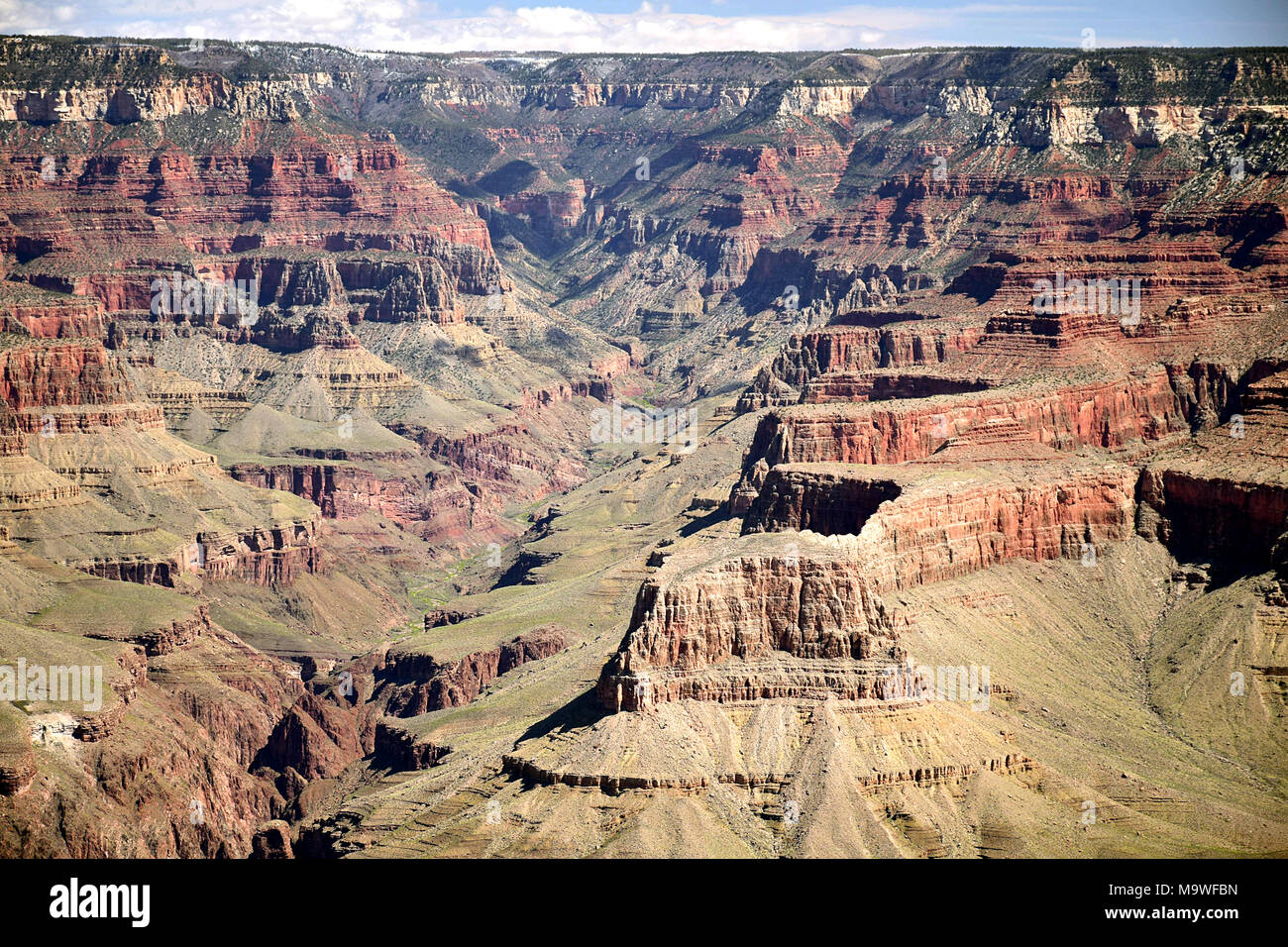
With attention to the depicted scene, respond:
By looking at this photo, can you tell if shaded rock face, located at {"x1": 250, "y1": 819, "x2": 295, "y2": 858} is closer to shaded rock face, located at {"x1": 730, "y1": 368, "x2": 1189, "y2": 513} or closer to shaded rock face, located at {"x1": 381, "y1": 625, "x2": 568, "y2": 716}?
shaded rock face, located at {"x1": 381, "y1": 625, "x2": 568, "y2": 716}

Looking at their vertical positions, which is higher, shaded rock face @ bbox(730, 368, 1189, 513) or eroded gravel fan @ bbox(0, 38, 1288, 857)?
shaded rock face @ bbox(730, 368, 1189, 513)

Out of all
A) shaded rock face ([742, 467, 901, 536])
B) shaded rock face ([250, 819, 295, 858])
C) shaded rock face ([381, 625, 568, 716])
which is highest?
shaded rock face ([742, 467, 901, 536])

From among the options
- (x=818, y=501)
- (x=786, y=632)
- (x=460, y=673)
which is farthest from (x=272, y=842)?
(x=818, y=501)

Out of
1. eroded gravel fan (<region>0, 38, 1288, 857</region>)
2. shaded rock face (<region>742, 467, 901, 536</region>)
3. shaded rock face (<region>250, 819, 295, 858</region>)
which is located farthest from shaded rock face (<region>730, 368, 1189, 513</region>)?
shaded rock face (<region>250, 819, 295, 858</region>)

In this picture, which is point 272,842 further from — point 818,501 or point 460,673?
point 818,501

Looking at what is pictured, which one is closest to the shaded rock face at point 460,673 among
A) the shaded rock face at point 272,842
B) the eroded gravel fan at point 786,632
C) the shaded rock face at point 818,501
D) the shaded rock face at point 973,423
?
the eroded gravel fan at point 786,632

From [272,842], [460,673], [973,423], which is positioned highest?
[973,423]

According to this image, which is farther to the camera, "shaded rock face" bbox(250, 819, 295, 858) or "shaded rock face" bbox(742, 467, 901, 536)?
"shaded rock face" bbox(742, 467, 901, 536)

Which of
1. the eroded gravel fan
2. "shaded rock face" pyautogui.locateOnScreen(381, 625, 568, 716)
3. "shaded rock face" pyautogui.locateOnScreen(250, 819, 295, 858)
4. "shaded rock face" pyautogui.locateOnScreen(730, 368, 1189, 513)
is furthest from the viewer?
"shaded rock face" pyautogui.locateOnScreen(730, 368, 1189, 513)

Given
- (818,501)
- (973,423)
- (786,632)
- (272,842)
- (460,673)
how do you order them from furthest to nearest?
(460,673) < (973,423) < (818,501) < (272,842) < (786,632)

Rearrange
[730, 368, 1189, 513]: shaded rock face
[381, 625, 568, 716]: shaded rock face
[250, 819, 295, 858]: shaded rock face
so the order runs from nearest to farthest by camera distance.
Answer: [250, 819, 295, 858]: shaded rock face, [381, 625, 568, 716]: shaded rock face, [730, 368, 1189, 513]: shaded rock face
